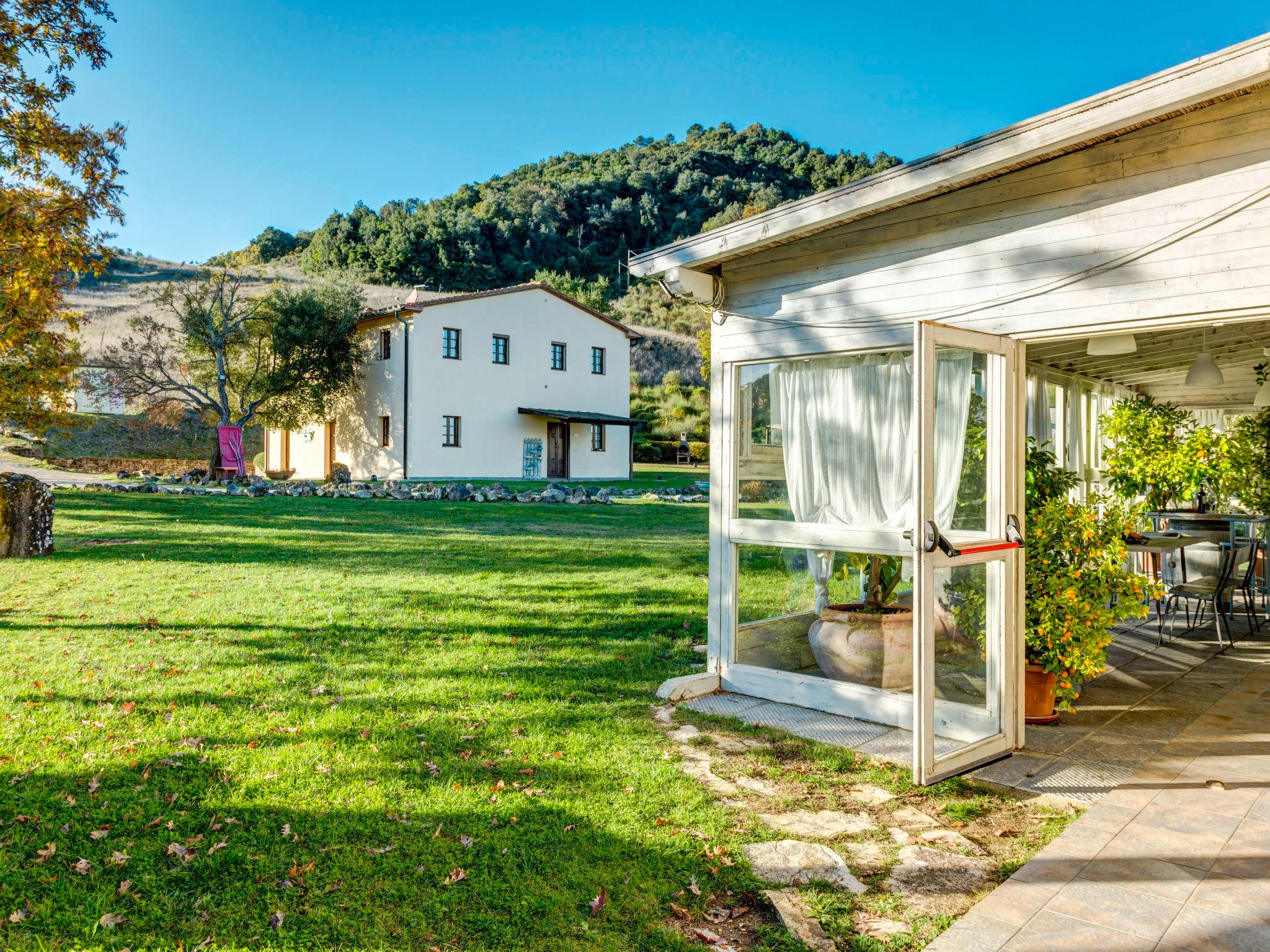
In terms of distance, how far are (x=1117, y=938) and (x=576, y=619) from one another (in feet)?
16.6

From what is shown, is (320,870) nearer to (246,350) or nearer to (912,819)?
(912,819)

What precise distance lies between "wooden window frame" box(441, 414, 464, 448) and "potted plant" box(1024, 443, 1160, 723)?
2237cm

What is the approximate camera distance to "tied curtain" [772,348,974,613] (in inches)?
170

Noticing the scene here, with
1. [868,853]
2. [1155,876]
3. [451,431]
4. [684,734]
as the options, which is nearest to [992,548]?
[1155,876]

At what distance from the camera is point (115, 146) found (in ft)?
28.2

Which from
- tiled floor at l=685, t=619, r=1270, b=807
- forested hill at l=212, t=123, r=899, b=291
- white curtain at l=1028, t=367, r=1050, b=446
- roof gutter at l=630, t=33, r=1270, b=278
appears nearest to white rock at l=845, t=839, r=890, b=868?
tiled floor at l=685, t=619, r=1270, b=807

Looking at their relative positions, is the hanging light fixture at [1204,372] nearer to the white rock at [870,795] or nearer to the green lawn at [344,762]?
the green lawn at [344,762]

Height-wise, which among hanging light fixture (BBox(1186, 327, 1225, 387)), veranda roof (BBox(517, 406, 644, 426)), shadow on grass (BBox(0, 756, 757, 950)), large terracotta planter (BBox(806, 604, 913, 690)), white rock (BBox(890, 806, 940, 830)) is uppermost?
veranda roof (BBox(517, 406, 644, 426))

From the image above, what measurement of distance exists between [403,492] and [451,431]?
7030mm

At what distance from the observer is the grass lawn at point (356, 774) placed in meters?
2.61

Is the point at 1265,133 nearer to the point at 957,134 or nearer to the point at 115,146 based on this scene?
the point at 115,146

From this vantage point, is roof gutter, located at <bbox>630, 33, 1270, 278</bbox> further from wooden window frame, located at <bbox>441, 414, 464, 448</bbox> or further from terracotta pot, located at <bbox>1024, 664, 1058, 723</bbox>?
wooden window frame, located at <bbox>441, 414, 464, 448</bbox>

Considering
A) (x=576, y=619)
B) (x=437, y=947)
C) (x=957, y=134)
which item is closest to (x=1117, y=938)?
(x=437, y=947)

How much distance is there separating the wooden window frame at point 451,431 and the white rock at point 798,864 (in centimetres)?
2345
